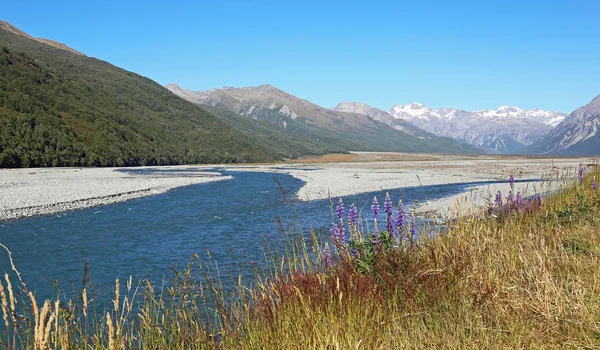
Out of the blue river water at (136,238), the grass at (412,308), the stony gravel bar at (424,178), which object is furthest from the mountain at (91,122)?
the grass at (412,308)

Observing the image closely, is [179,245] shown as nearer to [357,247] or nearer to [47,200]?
[357,247]

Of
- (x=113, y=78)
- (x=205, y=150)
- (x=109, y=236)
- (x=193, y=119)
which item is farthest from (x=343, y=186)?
(x=113, y=78)

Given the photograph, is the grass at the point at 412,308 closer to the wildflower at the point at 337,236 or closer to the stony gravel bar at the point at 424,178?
the wildflower at the point at 337,236

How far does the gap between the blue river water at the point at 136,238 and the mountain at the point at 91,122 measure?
1945 inches

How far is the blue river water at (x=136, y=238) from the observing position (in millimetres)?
12768

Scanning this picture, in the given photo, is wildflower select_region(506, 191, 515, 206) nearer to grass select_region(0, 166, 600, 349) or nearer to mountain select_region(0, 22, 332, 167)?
grass select_region(0, 166, 600, 349)

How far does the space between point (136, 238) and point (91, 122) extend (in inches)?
3803

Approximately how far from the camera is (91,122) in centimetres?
10256

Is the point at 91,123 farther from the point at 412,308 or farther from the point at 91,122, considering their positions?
the point at 412,308

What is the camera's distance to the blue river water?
12.8 m

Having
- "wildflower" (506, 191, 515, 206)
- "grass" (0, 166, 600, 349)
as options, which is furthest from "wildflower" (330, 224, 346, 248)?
"wildflower" (506, 191, 515, 206)

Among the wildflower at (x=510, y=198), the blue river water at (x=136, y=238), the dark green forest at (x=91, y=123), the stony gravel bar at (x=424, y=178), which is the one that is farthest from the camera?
the dark green forest at (x=91, y=123)

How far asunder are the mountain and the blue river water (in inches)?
1945

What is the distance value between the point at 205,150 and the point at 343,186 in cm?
9980
